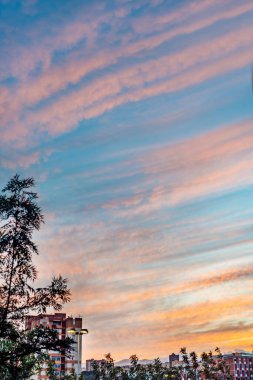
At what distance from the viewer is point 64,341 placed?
84.0 ft

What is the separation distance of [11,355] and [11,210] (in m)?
6.73

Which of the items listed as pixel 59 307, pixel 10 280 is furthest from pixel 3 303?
pixel 59 307

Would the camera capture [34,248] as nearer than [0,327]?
No

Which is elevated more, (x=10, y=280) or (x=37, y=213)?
(x=37, y=213)

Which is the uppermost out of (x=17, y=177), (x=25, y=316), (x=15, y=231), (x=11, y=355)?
(x=17, y=177)

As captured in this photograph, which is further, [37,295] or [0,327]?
[37,295]

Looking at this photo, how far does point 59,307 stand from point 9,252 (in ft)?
12.1

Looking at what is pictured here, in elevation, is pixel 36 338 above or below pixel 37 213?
below

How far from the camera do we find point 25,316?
84.6ft

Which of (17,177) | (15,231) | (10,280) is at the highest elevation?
(17,177)

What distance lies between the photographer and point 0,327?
24.5 meters

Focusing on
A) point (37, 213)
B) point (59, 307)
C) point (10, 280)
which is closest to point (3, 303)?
point (10, 280)

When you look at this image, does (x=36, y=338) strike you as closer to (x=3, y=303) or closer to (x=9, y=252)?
(x=3, y=303)

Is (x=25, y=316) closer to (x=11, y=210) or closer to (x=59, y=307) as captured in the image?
(x=59, y=307)
